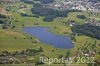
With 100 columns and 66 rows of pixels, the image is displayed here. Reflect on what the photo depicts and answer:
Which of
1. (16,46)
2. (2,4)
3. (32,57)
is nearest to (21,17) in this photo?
(2,4)

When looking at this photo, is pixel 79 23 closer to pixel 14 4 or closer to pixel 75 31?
pixel 75 31

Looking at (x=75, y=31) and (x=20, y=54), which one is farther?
(x=75, y=31)

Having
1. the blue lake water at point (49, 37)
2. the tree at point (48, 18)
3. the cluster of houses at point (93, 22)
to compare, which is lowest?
the cluster of houses at point (93, 22)

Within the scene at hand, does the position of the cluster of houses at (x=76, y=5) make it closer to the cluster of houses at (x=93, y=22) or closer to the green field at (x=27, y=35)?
the green field at (x=27, y=35)

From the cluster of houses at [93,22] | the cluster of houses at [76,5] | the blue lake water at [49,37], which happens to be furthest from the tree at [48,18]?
the cluster of houses at [76,5]

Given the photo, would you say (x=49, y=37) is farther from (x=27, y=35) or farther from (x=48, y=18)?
(x=48, y=18)

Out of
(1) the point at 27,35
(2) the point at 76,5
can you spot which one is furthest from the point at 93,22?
(1) the point at 27,35
